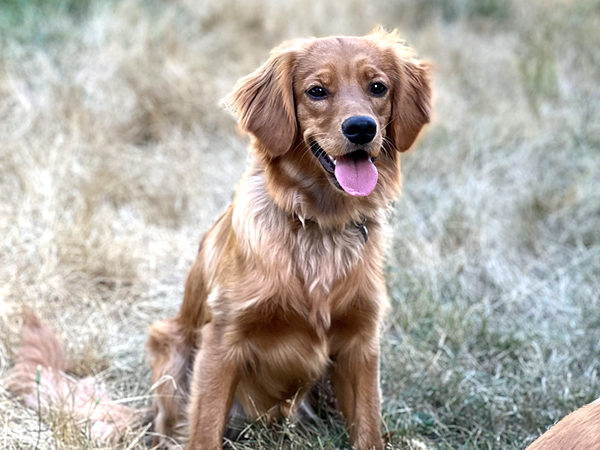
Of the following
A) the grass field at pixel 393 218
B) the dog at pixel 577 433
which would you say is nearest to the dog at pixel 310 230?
the grass field at pixel 393 218

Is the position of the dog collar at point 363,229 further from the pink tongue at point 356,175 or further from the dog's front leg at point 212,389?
the dog's front leg at point 212,389

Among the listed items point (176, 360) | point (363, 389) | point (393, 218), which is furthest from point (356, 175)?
point (393, 218)

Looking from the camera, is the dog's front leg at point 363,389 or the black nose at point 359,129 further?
the dog's front leg at point 363,389

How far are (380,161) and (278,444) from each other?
1.22 m

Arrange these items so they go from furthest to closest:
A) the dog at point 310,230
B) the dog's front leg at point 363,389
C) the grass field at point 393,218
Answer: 1. the grass field at point 393,218
2. the dog's front leg at point 363,389
3. the dog at point 310,230

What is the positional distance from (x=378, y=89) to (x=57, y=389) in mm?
1889

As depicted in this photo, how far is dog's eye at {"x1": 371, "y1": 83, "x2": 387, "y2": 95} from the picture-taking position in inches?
111

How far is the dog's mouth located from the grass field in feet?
3.31

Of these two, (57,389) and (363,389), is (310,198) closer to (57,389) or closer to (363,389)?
(363,389)

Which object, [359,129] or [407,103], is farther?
[407,103]

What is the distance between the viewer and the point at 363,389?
2.94 metres

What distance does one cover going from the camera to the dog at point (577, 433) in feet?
5.80

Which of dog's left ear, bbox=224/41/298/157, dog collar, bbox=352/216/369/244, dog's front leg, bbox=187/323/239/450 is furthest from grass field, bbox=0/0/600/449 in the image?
dog's left ear, bbox=224/41/298/157

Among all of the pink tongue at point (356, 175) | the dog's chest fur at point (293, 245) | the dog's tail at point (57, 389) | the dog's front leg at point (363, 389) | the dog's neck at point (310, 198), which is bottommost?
the dog's tail at point (57, 389)
